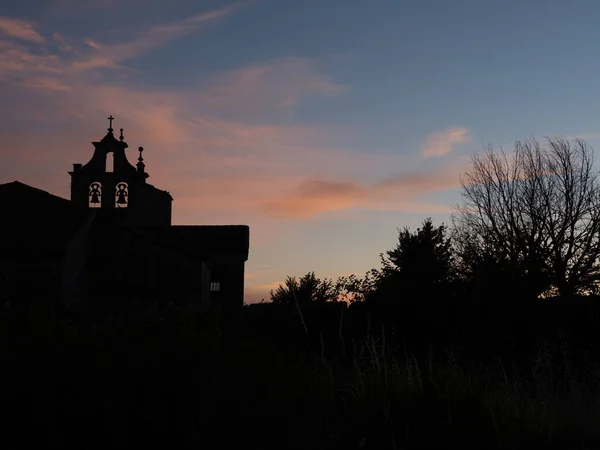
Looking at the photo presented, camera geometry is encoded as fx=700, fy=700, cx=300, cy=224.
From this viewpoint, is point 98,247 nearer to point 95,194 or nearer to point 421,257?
point 95,194

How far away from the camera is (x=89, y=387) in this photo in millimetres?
6148

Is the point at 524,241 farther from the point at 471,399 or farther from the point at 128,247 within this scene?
the point at 471,399

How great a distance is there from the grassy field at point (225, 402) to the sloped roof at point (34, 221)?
1917cm

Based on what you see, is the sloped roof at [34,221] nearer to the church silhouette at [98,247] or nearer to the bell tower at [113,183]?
the church silhouette at [98,247]

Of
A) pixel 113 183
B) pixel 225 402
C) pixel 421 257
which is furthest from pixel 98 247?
pixel 225 402

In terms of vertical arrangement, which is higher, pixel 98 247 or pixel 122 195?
pixel 122 195

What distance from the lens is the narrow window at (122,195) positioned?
120ft

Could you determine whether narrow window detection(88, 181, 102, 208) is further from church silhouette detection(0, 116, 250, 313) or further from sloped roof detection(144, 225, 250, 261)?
sloped roof detection(144, 225, 250, 261)

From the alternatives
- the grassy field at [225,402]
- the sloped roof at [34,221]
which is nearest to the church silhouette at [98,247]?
the sloped roof at [34,221]

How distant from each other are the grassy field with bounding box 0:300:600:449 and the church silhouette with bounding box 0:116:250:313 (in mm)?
13977

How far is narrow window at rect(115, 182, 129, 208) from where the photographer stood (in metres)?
36.7

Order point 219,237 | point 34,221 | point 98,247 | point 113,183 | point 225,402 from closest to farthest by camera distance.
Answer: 1. point 225,402
2. point 34,221
3. point 98,247
4. point 113,183
5. point 219,237

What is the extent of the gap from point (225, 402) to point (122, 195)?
32444mm

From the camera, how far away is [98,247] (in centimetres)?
3172
